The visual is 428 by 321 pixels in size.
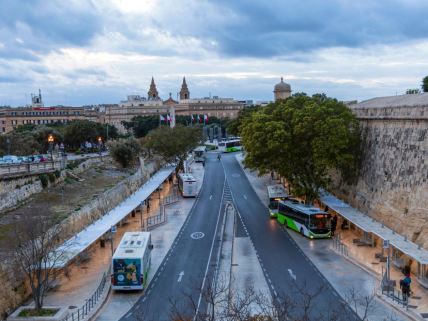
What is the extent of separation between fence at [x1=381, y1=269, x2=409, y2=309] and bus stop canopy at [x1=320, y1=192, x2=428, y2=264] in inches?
60.4

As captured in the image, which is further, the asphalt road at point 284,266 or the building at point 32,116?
the building at point 32,116

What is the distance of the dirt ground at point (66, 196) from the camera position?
31756mm

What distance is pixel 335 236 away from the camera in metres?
34.3

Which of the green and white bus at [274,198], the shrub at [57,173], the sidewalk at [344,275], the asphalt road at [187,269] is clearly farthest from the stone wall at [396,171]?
the shrub at [57,173]

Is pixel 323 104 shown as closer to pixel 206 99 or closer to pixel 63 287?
pixel 63 287

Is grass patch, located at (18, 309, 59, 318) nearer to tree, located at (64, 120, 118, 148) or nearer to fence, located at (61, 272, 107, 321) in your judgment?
fence, located at (61, 272, 107, 321)

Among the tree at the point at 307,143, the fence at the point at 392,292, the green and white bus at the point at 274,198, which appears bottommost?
the green and white bus at the point at 274,198

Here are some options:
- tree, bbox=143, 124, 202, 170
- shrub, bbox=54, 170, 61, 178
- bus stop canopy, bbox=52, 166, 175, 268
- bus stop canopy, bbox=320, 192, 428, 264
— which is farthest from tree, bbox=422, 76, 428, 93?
shrub, bbox=54, 170, 61, 178

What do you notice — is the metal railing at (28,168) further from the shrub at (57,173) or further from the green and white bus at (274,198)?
the green and white bus at (274,198)

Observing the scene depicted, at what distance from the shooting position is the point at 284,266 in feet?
91.8

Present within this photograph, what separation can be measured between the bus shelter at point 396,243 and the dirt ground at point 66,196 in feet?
55.2

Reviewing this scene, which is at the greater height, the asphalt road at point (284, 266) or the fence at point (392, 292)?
the fence at point (392, 292)

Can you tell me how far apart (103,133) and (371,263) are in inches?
2870

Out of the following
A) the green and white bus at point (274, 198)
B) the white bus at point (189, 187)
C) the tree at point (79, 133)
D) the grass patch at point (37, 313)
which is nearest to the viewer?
the grass patch at point (37, 313)
